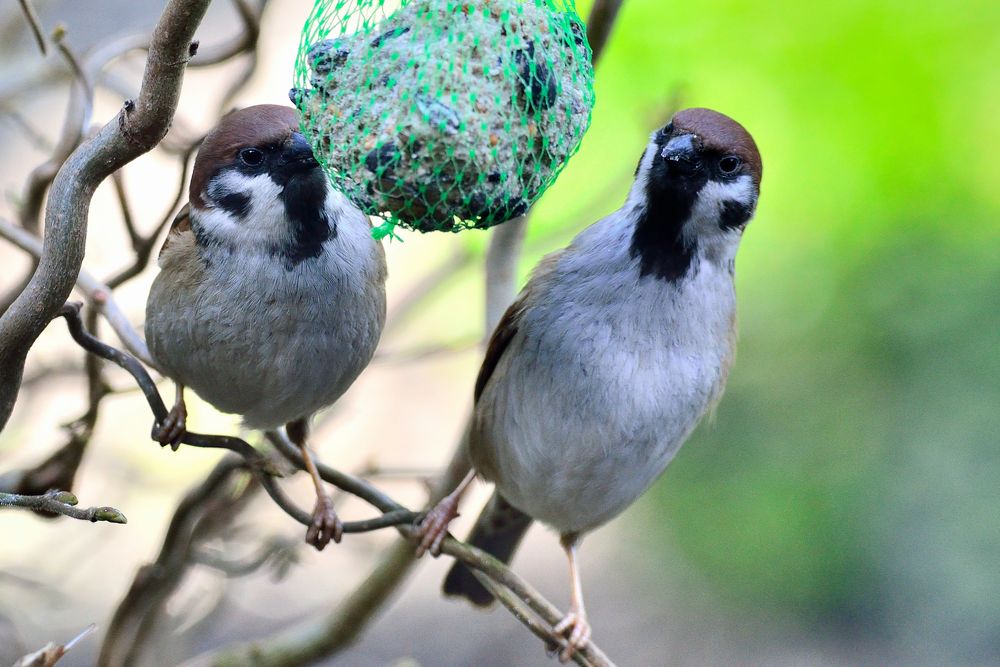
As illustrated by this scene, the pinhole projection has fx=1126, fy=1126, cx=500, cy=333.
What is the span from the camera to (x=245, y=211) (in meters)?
2.50

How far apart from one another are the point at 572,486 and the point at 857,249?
2490mm

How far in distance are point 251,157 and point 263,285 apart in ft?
1.08

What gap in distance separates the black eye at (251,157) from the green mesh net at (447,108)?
305 millimetres

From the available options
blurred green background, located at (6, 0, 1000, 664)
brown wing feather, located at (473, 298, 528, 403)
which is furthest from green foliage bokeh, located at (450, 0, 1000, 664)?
brown wing feather, located at (473, 298, 528, 403)

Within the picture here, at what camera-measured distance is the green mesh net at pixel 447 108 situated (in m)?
1.89

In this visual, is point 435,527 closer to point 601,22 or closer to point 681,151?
point 681,151

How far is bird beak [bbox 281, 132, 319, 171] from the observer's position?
2.31 metres

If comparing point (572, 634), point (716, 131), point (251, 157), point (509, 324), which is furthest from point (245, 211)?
point (572, 634)

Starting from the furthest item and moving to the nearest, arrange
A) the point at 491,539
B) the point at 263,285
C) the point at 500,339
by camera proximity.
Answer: the point at 491,539
the point at 500,339
the point at 263,285

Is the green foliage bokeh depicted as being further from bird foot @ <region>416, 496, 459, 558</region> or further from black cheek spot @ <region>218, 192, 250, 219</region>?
black cheek spot @ <region>218, 192, 250, 219</region>

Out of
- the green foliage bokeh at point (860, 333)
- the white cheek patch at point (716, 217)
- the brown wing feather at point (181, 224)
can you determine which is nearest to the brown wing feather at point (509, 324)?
the white cheek patch at point (716, 217)

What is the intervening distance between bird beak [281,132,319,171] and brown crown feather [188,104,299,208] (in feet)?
0.05

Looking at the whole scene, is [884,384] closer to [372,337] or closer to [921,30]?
[921,30]

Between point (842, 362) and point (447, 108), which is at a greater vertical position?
point (842, 362)
